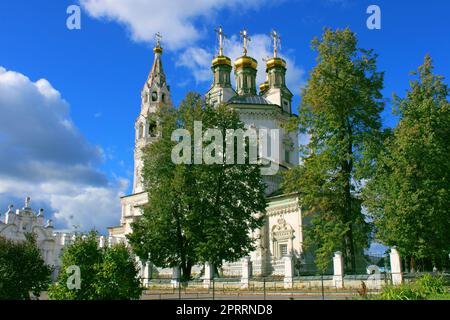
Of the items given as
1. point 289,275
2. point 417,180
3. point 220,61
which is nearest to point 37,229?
point 220,61

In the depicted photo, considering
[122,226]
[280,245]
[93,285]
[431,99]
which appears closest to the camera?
[93,285]

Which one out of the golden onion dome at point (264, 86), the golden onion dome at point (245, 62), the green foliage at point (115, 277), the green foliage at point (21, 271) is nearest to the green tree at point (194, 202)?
the green foliage at point (21, 271)

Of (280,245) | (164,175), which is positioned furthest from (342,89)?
(280,245)

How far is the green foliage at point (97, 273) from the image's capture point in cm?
1152

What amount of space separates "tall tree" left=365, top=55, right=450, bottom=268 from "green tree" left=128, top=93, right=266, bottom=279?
23.5ft

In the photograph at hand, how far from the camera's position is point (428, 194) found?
20.5m

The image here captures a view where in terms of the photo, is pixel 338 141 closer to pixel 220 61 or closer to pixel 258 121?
pixel 258 121

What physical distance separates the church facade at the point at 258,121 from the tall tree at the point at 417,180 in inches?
463

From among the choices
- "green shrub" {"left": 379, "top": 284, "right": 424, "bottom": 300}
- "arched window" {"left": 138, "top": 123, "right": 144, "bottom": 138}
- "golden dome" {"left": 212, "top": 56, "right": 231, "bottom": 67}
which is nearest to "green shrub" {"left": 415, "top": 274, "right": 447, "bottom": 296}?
"green shrub" {"left": 379, "top": 284, "right": 424, "bottom": 300}

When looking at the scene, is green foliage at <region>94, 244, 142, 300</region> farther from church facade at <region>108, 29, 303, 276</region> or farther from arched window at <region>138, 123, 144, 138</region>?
arched window at <region>138, 123, 144, 138</region>

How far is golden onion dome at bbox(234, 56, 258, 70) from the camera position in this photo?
4700cm

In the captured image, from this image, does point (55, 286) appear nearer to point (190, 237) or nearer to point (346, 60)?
point (190, 237)
